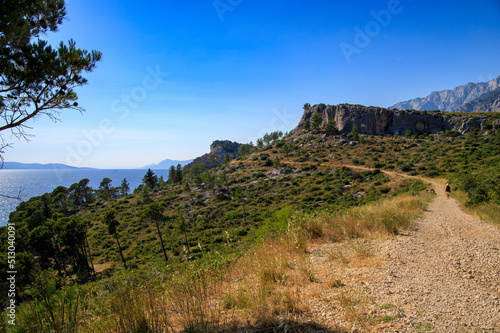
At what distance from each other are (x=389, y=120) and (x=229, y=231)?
276ft

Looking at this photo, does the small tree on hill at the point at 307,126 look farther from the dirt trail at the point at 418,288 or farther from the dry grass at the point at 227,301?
the dry grass at the point at 227,301

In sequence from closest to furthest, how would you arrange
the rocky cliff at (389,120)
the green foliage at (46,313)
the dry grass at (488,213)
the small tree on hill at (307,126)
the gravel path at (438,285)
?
the green foliage at (46,313)
the gravel path at (438,285)
the dry grass at (488,213)
the rocky cliff at (389,120)
the small tree on hill at (307,126)

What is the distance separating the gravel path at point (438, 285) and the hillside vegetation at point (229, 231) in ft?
2.75

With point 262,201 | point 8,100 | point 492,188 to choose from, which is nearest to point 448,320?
Result: point 8,100

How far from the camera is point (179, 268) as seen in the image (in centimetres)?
397

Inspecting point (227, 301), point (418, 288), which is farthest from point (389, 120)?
point (227, 301)

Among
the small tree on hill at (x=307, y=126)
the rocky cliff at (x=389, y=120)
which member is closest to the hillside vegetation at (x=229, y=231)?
the small tree on hill at (x=307, y=126)

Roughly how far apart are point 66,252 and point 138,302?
3406 centimetres

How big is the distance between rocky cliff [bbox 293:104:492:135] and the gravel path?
262ft

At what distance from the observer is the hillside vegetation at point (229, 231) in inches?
109

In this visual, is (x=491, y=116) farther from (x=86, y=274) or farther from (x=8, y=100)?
(x=86, y=274)

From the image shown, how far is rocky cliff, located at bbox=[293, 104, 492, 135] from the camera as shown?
216 feet

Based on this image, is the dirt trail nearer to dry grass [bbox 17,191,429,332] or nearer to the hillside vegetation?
dry grass [bbox 17,191,429,332]

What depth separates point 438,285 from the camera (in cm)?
345
